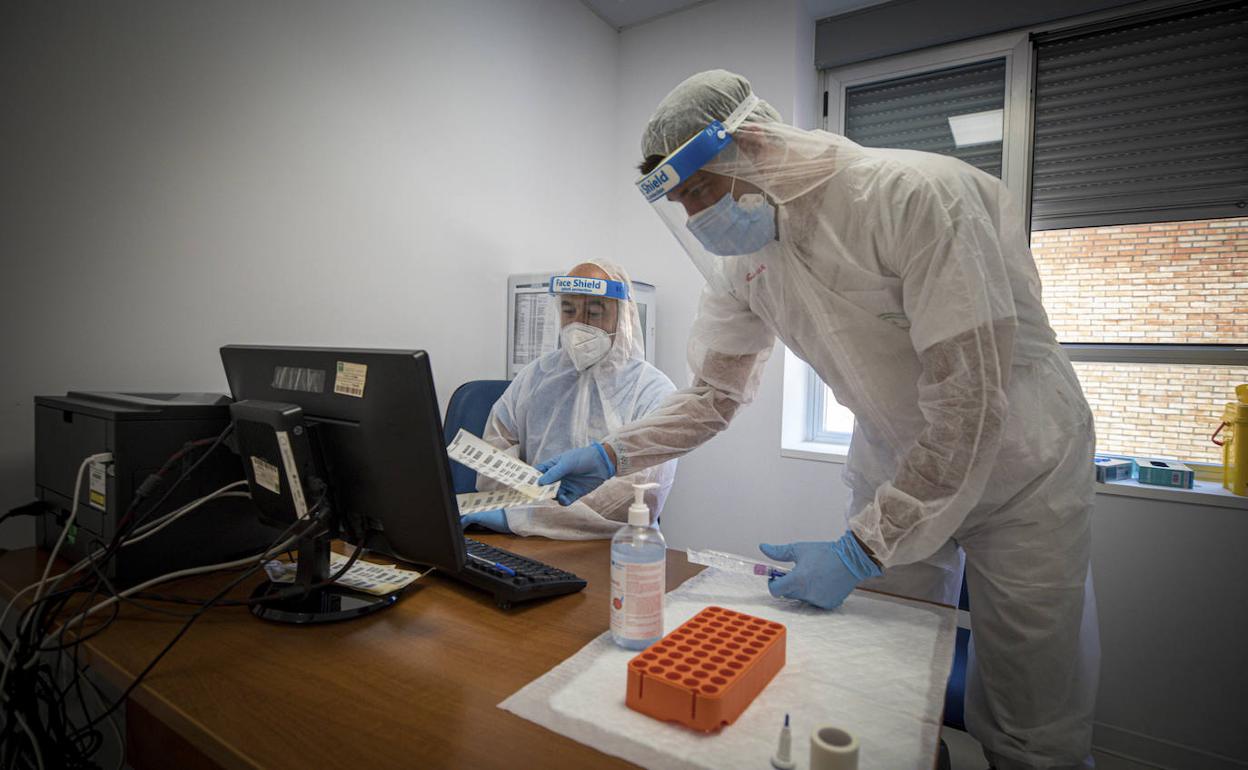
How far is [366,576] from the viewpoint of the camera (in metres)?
1.07

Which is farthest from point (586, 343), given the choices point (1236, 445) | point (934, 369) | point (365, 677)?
point (1236, 445)

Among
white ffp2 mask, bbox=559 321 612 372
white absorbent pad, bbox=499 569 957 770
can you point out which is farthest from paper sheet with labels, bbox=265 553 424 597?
white ffp2 mask, bbox=559 321 612 372

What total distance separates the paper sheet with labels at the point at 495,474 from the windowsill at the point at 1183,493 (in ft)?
6.27

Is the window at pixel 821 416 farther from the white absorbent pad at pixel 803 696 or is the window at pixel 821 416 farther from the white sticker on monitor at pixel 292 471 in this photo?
the white sticker on monitor at pixel 292 471

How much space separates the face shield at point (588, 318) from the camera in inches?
75.2

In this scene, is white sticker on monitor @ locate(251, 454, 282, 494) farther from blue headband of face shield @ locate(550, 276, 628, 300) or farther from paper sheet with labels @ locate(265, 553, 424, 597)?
blue headband of face shield @ locate(550, 276, 628, 300)

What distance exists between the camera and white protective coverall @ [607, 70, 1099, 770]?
3.19 feet

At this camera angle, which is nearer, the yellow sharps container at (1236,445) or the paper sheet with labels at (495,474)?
the paper sheet with labels at (495,474)

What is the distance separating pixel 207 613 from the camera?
0.94 metres

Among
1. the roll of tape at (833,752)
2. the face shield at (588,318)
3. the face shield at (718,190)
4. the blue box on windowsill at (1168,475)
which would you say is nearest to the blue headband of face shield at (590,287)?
the face shield at (588,318)

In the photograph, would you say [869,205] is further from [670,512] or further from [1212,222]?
[670,512]

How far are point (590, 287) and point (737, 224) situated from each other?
Answer: 0.80 m

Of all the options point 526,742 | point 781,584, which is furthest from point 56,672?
point 781,584

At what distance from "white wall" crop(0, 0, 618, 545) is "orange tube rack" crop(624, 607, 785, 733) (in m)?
1.48
